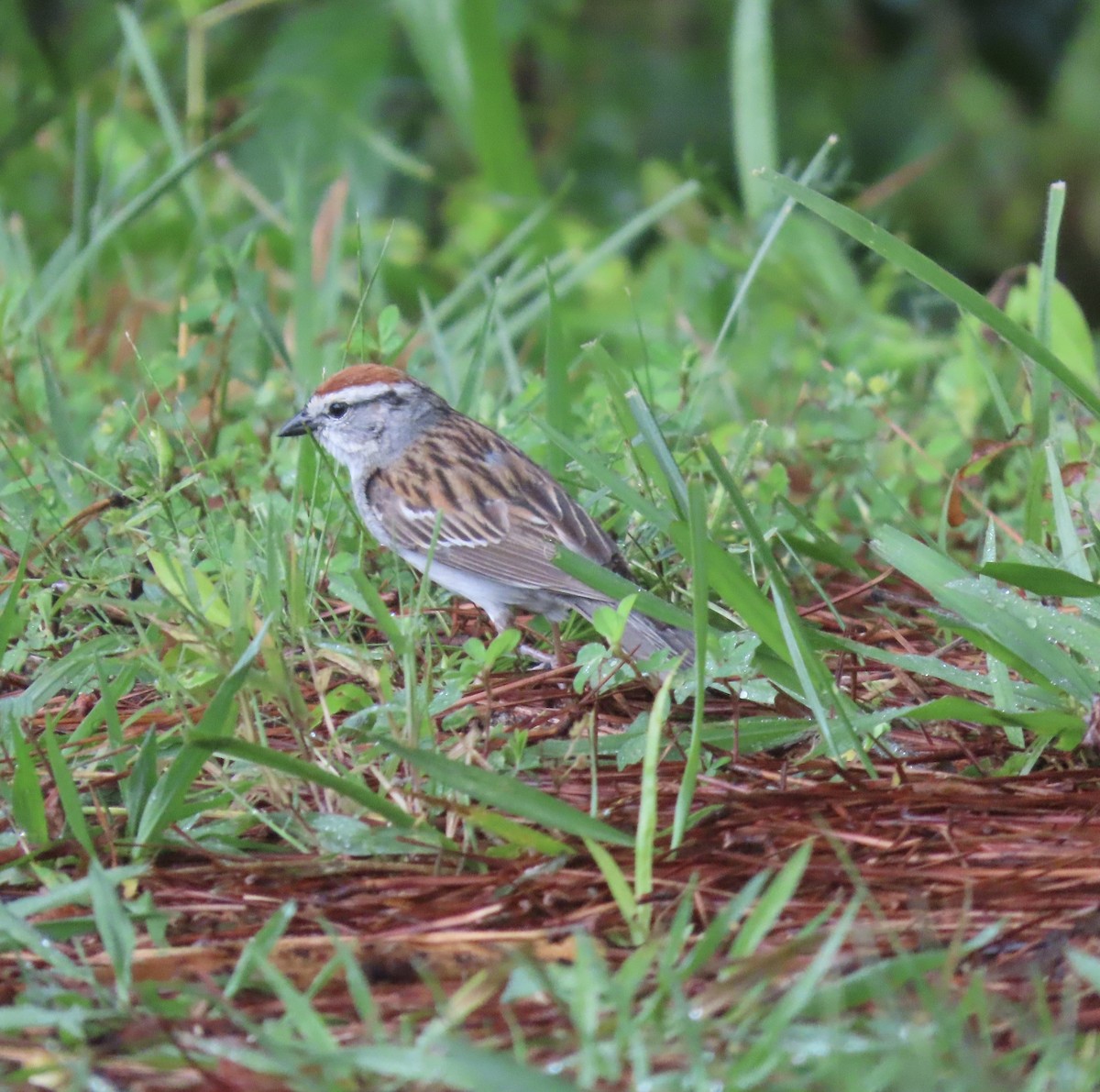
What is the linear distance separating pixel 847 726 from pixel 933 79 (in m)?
6.29

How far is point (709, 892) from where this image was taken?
2.46 metres

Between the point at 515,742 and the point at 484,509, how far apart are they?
158 cm

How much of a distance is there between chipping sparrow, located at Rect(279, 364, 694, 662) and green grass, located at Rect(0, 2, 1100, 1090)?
9cm

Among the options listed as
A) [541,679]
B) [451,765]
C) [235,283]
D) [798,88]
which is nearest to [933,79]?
[798,88]

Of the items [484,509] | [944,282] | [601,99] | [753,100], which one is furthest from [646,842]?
[601,99]

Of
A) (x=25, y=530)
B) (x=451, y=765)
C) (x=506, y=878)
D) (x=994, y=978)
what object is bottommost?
(x=994, y=978)

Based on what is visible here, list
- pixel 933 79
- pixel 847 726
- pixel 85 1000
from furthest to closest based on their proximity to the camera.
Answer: pixel 933 79, pixel 847 726, pixel 85 1000

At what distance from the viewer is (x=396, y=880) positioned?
8.23 ft

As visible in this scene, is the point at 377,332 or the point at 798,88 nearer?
the point at 377,332

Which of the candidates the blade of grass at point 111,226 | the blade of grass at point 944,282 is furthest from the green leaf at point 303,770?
the blade of grass at point 111,226

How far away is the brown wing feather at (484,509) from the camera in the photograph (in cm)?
369

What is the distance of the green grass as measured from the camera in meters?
2.10

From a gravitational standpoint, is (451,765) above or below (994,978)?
above

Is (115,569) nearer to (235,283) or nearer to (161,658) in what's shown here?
(161,658)
